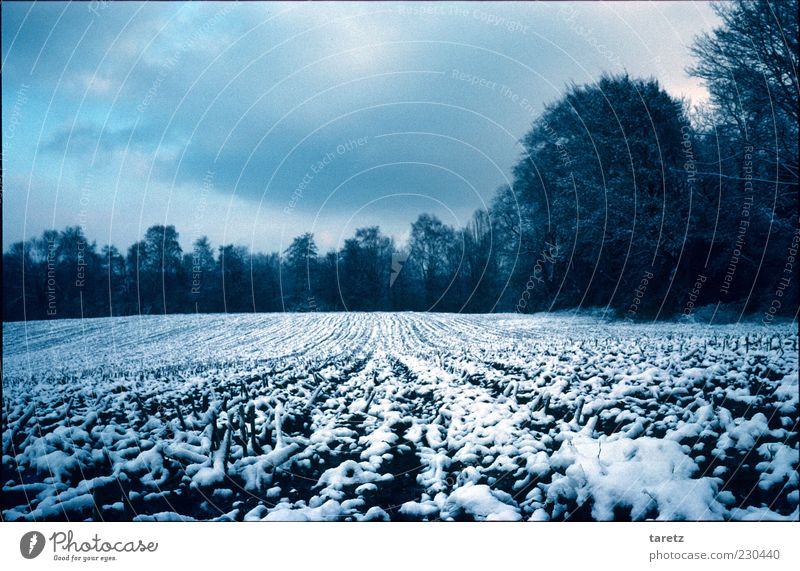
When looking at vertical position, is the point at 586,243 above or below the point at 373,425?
above

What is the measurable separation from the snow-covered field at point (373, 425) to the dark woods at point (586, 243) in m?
0.59

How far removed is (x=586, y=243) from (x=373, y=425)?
6193 mm

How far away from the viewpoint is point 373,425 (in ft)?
13.8

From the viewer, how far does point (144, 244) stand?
14.2 feet

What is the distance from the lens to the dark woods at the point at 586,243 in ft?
14.6

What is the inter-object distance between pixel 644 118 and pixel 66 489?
11784mm

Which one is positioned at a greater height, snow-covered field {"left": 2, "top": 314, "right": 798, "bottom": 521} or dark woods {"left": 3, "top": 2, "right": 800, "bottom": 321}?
dark woods {"left": 3, "top": 2, "right": 800, "bottom": 321}

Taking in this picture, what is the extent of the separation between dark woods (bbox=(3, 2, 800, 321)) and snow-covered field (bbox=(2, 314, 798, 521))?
1.94 ft

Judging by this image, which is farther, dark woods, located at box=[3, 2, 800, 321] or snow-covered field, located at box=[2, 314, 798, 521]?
dark woods, located at box=[3, 2, 800, 321]

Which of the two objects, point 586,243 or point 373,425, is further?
point 586,243

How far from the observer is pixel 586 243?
325 inches

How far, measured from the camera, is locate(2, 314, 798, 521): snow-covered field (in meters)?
3.38
